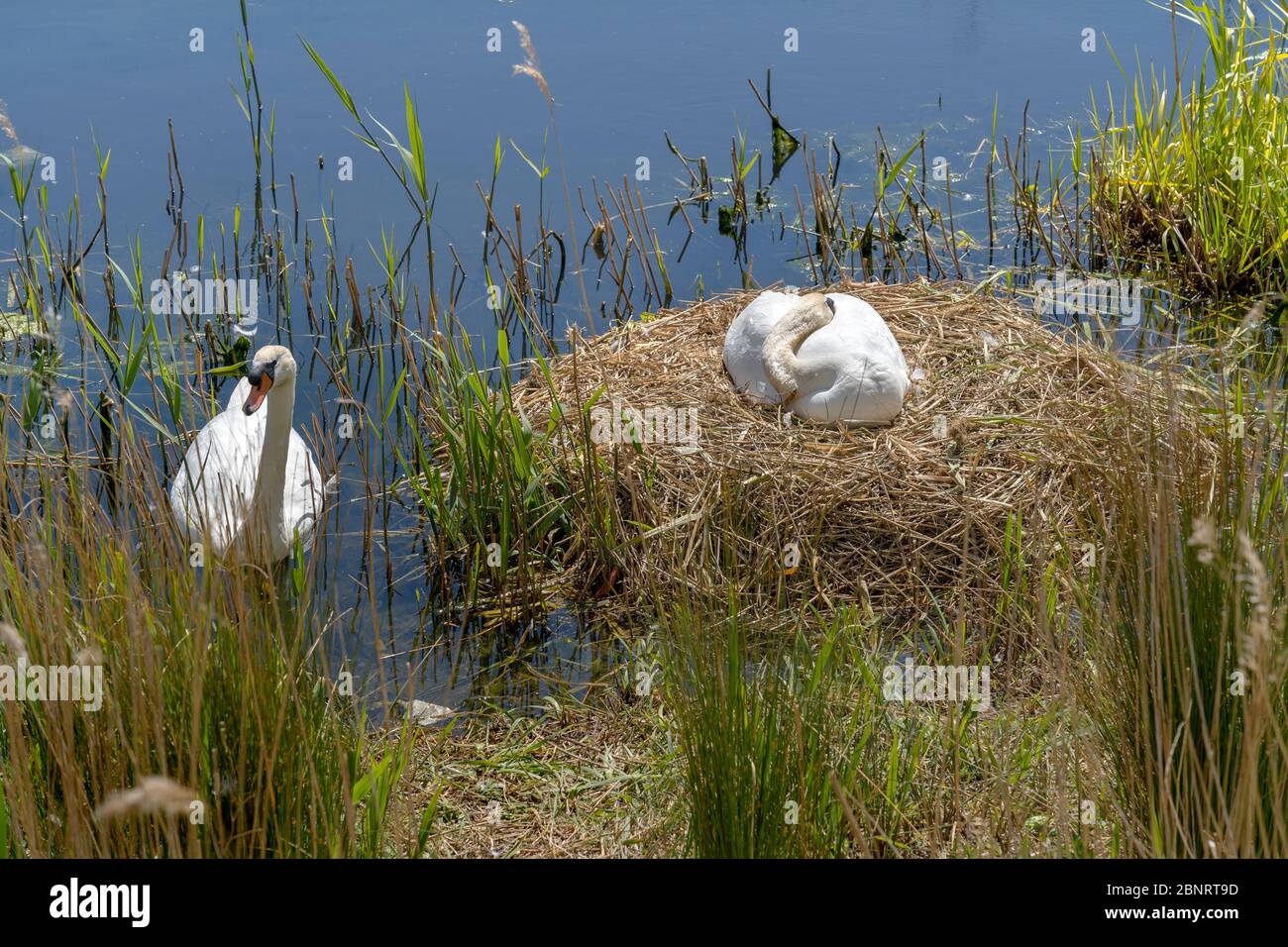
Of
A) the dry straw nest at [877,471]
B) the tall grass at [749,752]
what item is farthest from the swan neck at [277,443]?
the tall grass at [749,752]

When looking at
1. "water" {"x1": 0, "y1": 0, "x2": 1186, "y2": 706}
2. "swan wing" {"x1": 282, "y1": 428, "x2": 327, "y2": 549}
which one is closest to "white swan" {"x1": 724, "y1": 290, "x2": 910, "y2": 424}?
"water" {"x1": 0, "y1": 0, "x2": 1186, "y2": 706}

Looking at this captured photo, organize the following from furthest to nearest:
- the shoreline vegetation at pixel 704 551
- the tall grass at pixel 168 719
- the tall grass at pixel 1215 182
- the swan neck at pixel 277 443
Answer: the tall grass at pixel 1215 182, the swan neck at pixel 277 443, the shoreline vegetation at pixel 704 551, the tall grass at pixel 168 719

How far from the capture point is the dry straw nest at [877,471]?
5.88 m

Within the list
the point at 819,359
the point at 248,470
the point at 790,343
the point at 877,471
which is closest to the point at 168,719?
the point at 248,470

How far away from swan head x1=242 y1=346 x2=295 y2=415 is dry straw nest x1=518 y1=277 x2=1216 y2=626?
4.35 feet

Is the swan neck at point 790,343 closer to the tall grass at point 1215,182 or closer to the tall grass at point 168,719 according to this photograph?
the tall grass at point 1215,182

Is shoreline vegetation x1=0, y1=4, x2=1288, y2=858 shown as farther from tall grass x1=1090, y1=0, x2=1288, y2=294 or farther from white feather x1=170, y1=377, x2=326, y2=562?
white feather x1=170, y1=377, x2=326, y2=562

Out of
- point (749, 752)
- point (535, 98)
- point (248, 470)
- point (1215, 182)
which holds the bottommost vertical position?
point (749, 752)

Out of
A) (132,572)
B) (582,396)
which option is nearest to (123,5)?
(582,396)

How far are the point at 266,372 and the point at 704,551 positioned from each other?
3.32 meters

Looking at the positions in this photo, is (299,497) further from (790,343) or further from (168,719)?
(168,719)

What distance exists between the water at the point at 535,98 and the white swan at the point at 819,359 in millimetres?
1932

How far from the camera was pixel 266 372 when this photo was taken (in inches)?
244
